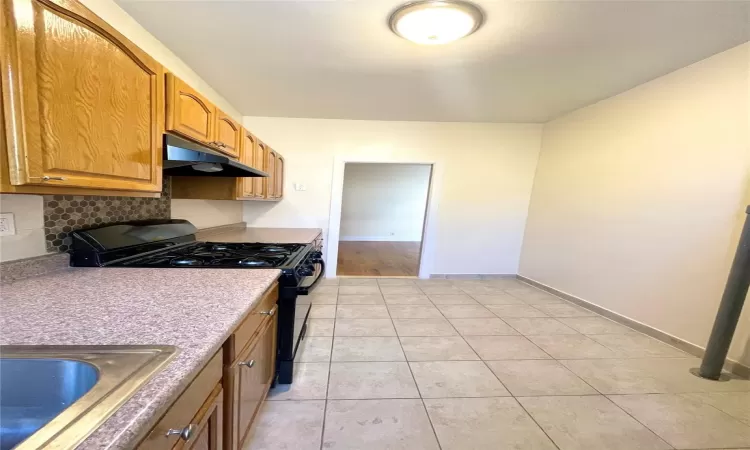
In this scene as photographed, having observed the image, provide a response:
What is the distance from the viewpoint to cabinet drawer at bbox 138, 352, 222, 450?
1.75ft

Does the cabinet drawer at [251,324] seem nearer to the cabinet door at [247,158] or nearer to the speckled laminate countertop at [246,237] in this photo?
the speckled laminate countertop at [246,237]

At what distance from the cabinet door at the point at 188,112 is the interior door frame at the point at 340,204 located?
6.80ft

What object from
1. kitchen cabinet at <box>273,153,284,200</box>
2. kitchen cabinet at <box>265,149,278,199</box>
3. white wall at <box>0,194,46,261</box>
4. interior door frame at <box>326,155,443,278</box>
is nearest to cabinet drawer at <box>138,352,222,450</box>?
white wall at <box>0,194,46,261</box>

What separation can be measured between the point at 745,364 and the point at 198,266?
138 inches

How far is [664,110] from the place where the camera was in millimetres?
2346

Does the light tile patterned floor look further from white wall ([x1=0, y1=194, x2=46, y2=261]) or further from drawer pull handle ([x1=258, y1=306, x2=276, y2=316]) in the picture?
white wall ([x1=0, y1=194, x2=46, y2=261])

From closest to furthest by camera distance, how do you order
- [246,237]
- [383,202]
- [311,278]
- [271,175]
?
1. [311,278]
2. [246,237]
3. [271,175]
4. [383,202]

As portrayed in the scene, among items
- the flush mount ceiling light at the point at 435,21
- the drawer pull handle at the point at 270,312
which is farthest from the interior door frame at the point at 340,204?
the drawer pull handle at the point at 270,312

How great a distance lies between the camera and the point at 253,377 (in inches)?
45.5

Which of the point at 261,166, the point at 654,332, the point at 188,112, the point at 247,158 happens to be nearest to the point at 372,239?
the point at 261,166

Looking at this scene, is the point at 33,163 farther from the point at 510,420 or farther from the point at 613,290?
the point at 613,290

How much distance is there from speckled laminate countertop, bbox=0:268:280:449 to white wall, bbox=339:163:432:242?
668 cm

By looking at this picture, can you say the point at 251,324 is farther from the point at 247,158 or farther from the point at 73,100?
the point at 247,158

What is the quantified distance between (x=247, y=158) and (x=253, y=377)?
1.89 m
